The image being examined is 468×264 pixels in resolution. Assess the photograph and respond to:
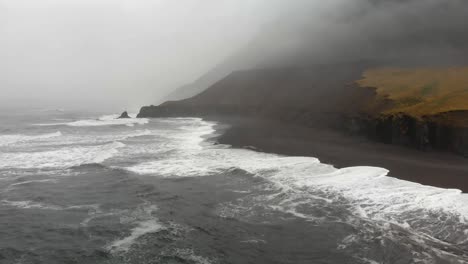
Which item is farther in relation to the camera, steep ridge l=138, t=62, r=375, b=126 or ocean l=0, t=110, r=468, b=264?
steep ridge l=138, t=62, r=375, b=126

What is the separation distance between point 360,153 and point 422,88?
1016 inches

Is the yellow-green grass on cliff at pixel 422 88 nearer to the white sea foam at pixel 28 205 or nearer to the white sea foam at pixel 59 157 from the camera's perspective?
the white sea foam at pixel 59 157

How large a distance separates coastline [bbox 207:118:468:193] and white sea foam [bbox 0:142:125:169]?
14866 mm

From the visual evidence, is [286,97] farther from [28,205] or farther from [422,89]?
[28,205]

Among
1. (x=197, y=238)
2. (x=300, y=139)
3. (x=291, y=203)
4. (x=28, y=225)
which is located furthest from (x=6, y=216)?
(x=300, y=139)

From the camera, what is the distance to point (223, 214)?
77.4 feet

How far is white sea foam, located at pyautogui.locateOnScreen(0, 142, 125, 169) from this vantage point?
3797cm

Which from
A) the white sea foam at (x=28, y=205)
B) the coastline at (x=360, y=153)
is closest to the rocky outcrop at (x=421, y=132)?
A: the coastline at (x=360, y=153)

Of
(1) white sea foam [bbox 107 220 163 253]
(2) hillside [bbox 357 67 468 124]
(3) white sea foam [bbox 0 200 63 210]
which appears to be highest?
(2) hillside [bbox 357 67 468 124]

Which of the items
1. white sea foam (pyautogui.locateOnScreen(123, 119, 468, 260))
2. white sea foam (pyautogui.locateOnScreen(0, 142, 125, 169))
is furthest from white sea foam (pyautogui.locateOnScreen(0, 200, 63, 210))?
white sea foam (pyautogui.locateOnScreen(0, 142, 125, 169))

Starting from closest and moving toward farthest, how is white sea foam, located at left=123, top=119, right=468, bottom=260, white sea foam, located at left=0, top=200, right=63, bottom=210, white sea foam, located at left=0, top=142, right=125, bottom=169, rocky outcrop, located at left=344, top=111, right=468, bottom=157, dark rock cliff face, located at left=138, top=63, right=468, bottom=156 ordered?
white sea foam, located at left=123, top=119, right=468, bottom=260, white sea foam, located at left=0, top=200, right=63, bottom=210, white sea foam, located at left=0, top=142, right=125, bottom=169, rocky outcrop, located at left=344, top=111, right=468, bottom=157, dark rock cliff face, located at left=138, top=63, right=468, bottom=156

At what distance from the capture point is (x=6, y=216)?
923 inches

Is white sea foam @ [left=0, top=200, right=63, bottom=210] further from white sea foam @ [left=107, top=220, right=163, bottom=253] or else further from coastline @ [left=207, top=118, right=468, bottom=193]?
coastline @ [left=207, top=118, right=468, bottom=193]

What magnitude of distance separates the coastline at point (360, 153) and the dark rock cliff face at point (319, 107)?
195 centimetres
